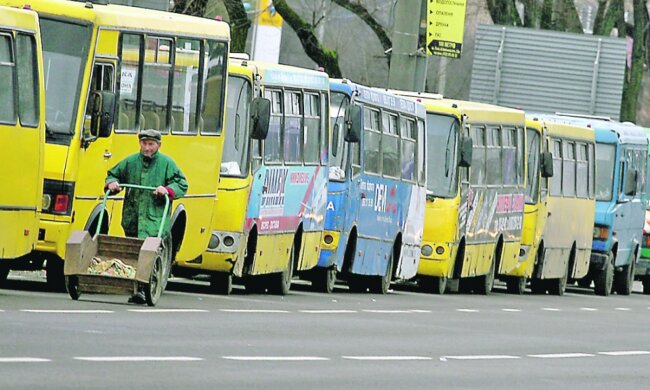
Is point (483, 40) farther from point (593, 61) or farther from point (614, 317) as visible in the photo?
point (614, 317)

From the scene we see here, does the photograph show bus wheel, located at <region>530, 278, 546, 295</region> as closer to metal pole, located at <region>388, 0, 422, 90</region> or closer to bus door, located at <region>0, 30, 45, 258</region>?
metal pole, located at <region>388, 0, 422, 90</region>

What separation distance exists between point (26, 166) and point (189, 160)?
3.59 m

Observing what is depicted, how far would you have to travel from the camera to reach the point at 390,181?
98.2ft

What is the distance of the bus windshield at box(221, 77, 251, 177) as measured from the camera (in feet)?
77.4

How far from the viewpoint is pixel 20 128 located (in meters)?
19.0

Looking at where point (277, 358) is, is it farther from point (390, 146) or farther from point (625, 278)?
point (625, 278)

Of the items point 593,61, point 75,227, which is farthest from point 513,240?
point 593,61

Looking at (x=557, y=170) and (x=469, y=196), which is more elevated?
(x=557, y=170)

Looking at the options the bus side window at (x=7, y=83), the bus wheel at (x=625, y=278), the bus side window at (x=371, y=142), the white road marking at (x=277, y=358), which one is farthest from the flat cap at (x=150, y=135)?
the bus wheel at (x=625, y=278)

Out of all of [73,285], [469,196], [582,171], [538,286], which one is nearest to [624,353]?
[73,285]

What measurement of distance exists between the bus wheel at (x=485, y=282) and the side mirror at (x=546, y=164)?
2.58 metres

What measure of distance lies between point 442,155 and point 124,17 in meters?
11.6

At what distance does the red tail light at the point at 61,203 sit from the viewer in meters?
20.1

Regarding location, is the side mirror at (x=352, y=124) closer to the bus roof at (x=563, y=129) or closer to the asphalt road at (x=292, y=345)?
the asphalt road at (x=292, y=345)
